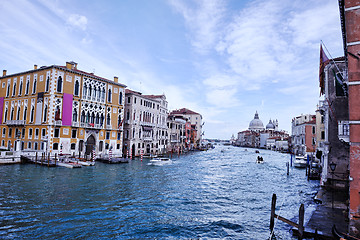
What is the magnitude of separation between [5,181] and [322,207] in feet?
65.5

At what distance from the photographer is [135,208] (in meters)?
12.6

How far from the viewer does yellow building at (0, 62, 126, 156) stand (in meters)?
28.9

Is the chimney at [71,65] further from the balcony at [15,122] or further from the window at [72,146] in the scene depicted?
the window at [72,146]

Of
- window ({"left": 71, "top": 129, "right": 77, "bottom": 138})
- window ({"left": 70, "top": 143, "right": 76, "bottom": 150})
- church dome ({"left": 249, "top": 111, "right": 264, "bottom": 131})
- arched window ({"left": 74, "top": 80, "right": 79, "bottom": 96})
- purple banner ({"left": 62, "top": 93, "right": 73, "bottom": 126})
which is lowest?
window ({"left": 70, "top": 143, "right": 76, "bottom": 150})

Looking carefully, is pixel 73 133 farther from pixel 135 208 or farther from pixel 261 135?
pixel 261 135

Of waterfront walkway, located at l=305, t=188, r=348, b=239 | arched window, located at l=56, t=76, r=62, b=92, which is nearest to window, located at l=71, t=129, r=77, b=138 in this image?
arched window, located at l=56, t=76, r=62, b=92

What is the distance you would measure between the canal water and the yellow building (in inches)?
393

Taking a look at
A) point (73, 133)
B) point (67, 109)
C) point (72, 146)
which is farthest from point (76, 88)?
point (72, 146)

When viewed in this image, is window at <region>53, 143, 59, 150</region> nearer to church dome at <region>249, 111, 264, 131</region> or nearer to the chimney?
the chimney

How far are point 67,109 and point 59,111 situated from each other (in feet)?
3.43

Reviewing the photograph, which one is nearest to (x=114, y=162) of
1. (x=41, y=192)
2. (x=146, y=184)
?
(x=146, y=184)

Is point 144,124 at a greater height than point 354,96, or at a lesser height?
greater

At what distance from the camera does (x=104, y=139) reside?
115ft

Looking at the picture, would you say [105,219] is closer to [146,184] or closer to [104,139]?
[146,184]
